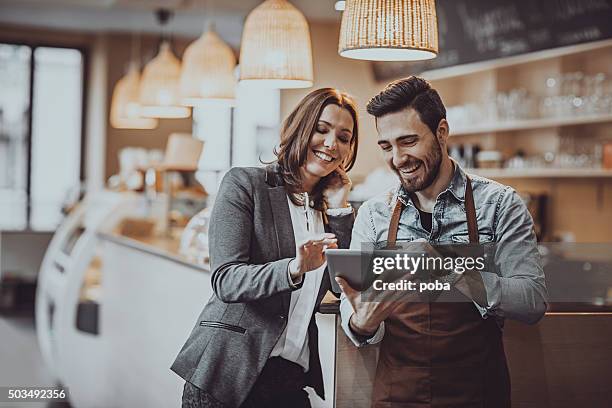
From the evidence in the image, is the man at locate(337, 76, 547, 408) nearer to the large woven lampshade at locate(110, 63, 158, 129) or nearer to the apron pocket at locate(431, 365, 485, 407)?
the apron pocket at locate(431, 365, 485, 407)

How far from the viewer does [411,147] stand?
1.94 metres

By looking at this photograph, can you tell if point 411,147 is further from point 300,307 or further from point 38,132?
point 38,132

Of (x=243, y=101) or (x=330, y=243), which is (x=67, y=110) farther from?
(x=330, y=243)

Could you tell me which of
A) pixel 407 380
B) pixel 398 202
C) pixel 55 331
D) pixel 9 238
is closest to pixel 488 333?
pixel 407 380

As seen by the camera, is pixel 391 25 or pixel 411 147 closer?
pixel 411 147

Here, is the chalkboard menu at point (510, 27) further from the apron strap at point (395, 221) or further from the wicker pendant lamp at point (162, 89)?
the apron strap at point (395, 221)

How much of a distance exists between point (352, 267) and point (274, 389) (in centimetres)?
43

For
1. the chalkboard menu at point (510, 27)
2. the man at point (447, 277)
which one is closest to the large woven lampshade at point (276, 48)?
the man at point (447, 277)

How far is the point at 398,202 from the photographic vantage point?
199 centimetres

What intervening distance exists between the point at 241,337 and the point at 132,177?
3758 millimetres

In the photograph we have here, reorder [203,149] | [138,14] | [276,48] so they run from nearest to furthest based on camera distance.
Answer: [276,48], [203,149], [138,14]

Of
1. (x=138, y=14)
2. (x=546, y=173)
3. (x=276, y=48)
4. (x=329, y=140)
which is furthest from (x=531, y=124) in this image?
(x=138, y=14)

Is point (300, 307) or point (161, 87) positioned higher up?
point (161, 87)

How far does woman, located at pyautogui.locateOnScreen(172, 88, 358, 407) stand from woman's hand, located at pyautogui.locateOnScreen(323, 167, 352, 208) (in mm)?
43
